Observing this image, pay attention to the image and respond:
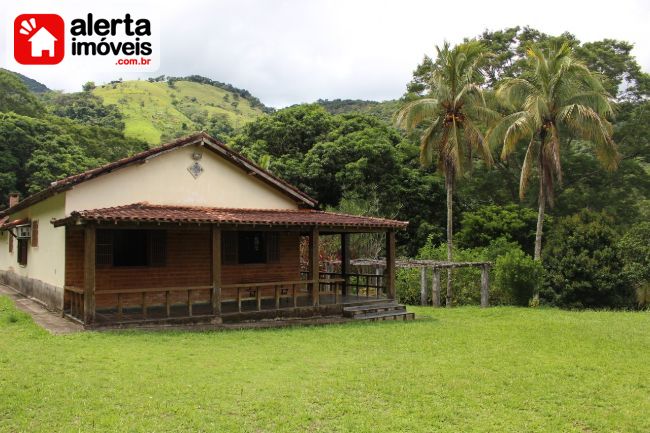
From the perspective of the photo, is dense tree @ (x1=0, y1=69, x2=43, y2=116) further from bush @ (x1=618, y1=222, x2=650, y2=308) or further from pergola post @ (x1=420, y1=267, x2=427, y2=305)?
bush @ (x1=618, y1=222, x2=650, y2=308)

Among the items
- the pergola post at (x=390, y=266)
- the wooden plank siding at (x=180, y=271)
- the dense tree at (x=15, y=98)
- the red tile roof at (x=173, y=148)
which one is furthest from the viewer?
the dense tree at (x=15, y=98)

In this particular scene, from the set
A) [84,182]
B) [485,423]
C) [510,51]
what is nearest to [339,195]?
[510,51]

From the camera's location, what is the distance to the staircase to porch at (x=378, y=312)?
1589 cm

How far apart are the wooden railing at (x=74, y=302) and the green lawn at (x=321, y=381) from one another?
1.07 m

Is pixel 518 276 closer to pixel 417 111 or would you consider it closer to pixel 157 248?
pixel 417 111

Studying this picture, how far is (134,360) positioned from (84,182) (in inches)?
268

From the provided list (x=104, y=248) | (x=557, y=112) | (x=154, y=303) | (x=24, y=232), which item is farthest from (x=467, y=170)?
(x=24, y=232)

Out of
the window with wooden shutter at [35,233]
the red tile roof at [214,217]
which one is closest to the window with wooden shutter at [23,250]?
the window with wooden shutter at [35,233]

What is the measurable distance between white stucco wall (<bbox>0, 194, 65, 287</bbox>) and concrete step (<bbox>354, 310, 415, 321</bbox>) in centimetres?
836

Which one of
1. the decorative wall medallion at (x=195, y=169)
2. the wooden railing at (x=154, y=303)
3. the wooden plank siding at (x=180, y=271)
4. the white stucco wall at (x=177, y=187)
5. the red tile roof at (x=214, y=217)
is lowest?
the wooden railing at (x=154, y=303)

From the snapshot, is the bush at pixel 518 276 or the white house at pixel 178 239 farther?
the bush at pixel 518 276

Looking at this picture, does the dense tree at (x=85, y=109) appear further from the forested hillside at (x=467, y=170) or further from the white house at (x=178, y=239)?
the white house at (x=178, y=239)

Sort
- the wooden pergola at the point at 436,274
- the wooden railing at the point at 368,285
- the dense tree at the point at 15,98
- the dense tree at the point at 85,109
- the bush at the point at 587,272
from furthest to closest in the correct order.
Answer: the dense tree at the point at 85,109 → the dense tree at the point at 15,98 → the bush at the point at 587,272 → the wooden pergola at the point at 436,274 → the wooden railing at the point at 368,285

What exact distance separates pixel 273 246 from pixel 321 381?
31.9ft
